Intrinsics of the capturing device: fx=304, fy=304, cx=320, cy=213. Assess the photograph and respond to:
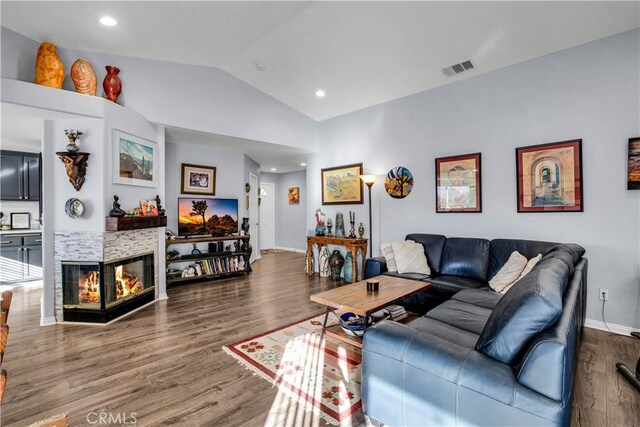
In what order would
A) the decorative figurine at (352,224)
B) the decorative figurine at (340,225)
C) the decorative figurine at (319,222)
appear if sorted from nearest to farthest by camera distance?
1. the decorative figurine at (352,224)
2. the decorative figurine at (340,225)
3. the decorative figurine at (319,222)

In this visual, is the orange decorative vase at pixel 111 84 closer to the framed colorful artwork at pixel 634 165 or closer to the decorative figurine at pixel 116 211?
the decorative figurine at pixel 116 211

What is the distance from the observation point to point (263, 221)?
9328 mm

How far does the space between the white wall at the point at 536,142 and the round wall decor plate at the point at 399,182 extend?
0.10m

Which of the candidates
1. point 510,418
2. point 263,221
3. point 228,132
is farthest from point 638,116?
point 263,221

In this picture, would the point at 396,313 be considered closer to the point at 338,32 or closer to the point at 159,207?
the point at 338,32

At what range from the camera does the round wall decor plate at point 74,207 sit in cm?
340

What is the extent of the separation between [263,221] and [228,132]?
4704mm

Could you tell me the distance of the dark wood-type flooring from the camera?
192cm

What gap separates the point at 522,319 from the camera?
1371mm

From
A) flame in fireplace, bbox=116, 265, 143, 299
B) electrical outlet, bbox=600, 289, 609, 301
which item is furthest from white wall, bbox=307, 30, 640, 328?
flame in fireplace, bbox=116, 265, 143, 299

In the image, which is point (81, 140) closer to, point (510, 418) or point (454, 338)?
point (454, 338)

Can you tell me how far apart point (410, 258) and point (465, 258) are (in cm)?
66

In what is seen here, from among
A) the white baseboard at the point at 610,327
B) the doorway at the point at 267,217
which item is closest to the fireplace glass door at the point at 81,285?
the white baseboard at the point at 610,327

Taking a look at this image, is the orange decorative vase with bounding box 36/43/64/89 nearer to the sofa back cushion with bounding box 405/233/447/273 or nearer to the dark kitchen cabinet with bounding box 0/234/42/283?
the dark kitchen cabinet with bounding box 0/234/42/283
